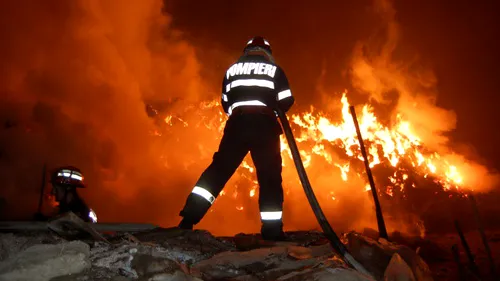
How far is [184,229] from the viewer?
8.73 feet

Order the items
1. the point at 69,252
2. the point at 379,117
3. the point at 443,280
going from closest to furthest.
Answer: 1. the point at 69,252
2. the point at 443,280
3. the point at 379,117

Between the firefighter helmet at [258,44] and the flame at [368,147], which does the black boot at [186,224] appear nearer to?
the firefighter helmet at [258,44]

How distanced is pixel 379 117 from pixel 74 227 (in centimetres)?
1837

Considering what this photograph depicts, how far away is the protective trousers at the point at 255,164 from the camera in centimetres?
288

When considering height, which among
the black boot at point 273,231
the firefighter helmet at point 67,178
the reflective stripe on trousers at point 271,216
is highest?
the firefighter helmet at point 67,178

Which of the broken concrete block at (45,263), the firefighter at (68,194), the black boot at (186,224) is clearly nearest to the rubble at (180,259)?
the broken concrete block at (45,263)

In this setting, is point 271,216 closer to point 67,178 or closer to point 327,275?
point 327,275

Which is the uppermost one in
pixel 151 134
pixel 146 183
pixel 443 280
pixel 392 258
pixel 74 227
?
pixel 151 134

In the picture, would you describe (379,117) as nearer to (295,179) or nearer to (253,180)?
(295,179)

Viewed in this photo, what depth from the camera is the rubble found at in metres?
1.41

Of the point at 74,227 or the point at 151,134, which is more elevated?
the point at 151,134

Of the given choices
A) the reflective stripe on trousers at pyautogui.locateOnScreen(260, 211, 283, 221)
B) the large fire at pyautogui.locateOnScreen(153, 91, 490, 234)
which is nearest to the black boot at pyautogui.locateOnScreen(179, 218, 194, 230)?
the reflective stripe on trousers at pyautogui.locateOnScreen(260, 211, 283, 221)

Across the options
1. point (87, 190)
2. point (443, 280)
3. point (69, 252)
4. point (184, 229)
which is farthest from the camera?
point (87, 190)

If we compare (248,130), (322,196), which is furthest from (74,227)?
(322,196)
